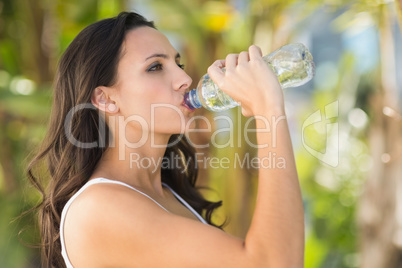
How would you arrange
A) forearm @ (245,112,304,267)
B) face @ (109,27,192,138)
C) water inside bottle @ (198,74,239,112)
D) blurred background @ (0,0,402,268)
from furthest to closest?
1. blurred background @ (0,0,402,268)
2. water inside bottle @ (198,74,239,112)
3. face @ (109,27,192,138)
4. forearm @ (245,112,304,267)

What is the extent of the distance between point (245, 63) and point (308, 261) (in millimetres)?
1898

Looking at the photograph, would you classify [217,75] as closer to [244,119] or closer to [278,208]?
[278,208]

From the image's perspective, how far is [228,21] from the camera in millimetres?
2229

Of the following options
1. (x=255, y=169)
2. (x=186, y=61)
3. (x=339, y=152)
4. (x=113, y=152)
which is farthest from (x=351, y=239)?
(x=113, y=152)

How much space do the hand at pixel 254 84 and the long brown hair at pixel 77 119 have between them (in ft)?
1.01

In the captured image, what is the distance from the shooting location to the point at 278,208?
80 centimetres

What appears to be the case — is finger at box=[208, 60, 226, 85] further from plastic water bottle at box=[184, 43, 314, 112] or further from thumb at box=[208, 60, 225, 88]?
plastic water bottle at box=[184, 43, 314, 112]

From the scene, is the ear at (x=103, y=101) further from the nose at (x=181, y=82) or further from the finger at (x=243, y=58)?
the finger at (x=243, y=58)

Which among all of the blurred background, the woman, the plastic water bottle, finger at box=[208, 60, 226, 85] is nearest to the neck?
the woman

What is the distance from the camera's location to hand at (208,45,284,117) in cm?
83

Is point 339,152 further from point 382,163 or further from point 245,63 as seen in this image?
point 245,63

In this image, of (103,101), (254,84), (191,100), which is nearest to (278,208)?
(254,84)

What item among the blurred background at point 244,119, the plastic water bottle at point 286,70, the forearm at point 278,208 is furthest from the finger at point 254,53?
the blurred background at point 244,119

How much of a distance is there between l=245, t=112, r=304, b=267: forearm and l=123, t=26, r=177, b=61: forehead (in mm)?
342
